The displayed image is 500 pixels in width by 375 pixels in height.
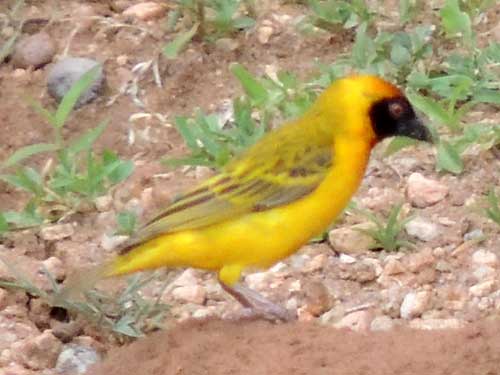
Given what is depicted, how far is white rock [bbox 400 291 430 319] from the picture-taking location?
16.4ft

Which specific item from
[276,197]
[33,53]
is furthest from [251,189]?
[33,53]

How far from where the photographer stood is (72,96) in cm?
595

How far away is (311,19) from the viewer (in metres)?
6.60

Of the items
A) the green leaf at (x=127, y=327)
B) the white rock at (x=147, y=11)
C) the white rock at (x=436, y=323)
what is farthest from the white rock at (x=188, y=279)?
the white rock at (x=147, y=11)

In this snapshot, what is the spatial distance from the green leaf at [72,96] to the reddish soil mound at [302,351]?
5.59 feet

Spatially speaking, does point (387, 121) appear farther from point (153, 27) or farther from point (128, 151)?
point (153, 27)

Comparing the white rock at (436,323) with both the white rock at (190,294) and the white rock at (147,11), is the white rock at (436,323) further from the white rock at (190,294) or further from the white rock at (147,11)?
the white rock at (147,11)

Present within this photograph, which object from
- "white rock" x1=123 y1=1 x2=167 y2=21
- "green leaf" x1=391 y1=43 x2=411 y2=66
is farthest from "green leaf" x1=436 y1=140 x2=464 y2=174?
"white rock" x1=123 y1=1 x2=167 y2=21

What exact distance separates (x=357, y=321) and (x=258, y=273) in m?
0.52

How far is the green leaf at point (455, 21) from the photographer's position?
6223 millimetres

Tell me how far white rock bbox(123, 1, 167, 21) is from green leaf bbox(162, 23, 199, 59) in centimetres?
32

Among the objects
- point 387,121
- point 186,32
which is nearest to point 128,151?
point 186,32

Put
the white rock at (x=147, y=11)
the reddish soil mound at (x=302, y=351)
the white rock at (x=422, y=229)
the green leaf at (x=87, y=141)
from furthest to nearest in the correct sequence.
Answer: the white rock at (x=147, y=11) → the green leaf at (x=87, y=141) → the white rock at (x=422, y=229) → the reddish soil mound at (x=302, y=351)

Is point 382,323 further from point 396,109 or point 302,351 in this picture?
point 302,351
